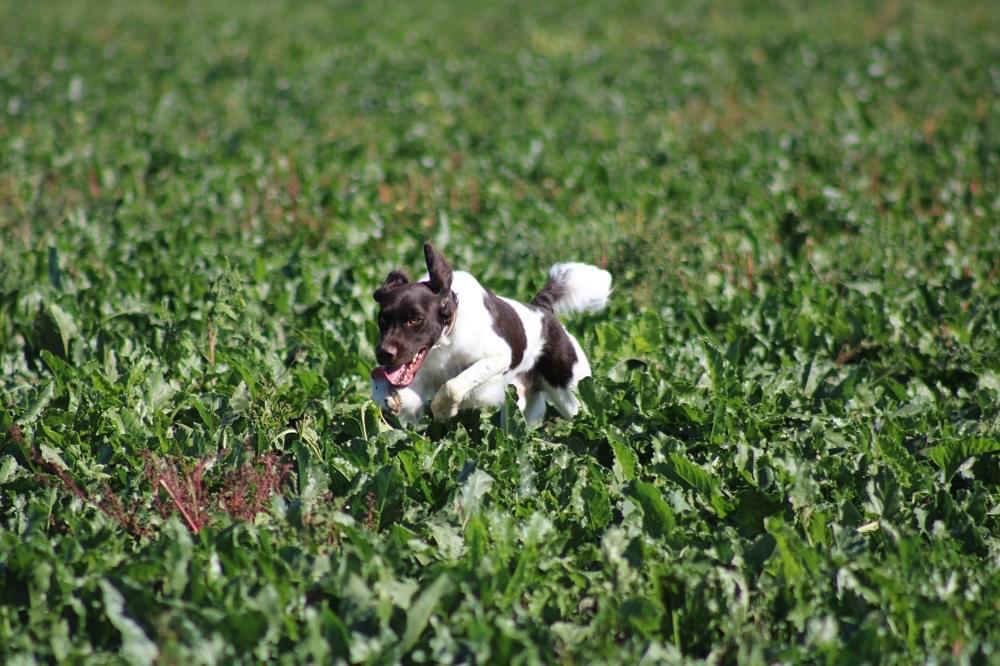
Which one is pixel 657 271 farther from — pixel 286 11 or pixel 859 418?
pixel 286 11

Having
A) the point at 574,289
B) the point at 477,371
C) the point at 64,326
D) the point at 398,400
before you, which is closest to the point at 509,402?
the point at 477,371

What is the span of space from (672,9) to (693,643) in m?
21.0

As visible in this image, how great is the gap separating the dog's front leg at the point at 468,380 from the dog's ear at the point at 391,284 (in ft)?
1.65

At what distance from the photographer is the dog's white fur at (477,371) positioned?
5363 millimetres

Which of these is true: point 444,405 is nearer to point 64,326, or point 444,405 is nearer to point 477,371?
point 477,371

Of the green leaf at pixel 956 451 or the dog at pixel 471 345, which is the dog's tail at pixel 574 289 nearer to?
the dog at pixel 471 345

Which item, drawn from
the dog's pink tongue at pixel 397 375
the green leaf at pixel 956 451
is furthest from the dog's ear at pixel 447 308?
the green leaf at pixel 956 451

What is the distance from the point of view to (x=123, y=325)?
7.15 metres

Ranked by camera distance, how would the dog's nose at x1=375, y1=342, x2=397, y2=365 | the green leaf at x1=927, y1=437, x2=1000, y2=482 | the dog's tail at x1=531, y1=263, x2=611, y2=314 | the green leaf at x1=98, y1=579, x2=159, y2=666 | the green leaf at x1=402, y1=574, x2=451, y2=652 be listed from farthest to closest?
the dog's tail at x1=531, y1=263, x2=611, y2=314 → the green leaf at x1=927, y1=437, x2=1000, y2=482 → the dog's nose at x1=375, y1=342, x2=397, y2=365 → the green leaf at x1=402, y1=574, x2=451, y2=652 → the green leaf at x1=98, y1=579, x2=159, y2=666

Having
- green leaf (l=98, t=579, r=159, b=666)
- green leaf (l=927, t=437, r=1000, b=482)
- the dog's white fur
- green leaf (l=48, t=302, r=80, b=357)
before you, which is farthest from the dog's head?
green leaf (l=48, t=302, r=80, b=357)

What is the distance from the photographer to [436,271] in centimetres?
511

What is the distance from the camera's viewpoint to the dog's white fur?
5363 millimetres

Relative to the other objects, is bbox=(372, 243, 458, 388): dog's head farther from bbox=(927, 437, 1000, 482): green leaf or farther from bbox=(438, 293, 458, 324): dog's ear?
bbox=(927, 437, 1000, 482): green leaf

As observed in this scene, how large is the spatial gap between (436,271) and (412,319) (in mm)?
236
